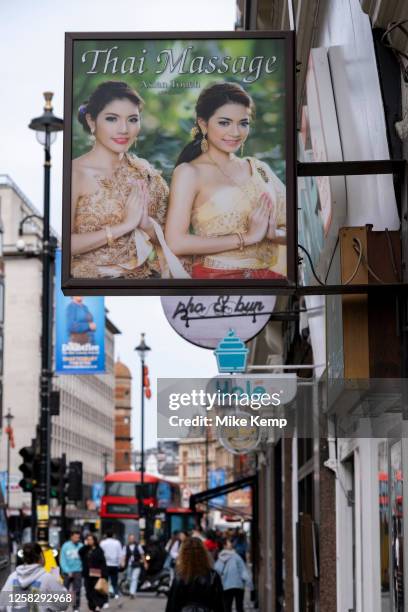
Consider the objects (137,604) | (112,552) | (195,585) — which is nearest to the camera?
(195,585)

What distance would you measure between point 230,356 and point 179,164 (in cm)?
591

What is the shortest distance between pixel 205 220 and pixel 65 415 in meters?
125

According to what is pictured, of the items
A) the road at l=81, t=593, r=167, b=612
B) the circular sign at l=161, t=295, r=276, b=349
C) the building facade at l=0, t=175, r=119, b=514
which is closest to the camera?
the circular sign at l=161, t=295, r=276, b=349

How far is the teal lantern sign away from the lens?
12.1 meters

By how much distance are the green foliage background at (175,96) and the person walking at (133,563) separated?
29.6 metres

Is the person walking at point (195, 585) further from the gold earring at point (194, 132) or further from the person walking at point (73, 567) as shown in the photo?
the person walking at point (73, 567)

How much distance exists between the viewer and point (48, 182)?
26.4 m

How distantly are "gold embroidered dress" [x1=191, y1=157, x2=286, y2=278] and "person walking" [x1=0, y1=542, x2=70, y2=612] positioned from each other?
18.5 ft

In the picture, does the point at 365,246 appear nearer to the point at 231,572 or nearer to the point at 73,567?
the point at 231,572

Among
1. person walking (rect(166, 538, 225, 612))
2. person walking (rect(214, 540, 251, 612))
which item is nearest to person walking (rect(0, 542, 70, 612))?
person walking (rect(166, 538, 225, 612))

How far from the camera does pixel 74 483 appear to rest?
91.2 ft

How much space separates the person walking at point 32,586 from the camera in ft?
36.7

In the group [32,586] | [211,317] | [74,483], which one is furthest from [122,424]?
[32,586]

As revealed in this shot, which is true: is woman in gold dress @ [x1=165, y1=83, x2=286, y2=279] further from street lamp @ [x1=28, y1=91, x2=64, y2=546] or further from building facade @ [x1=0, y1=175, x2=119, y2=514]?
building facade @ [x1=0, y1=175, x2=119, y2=514]
